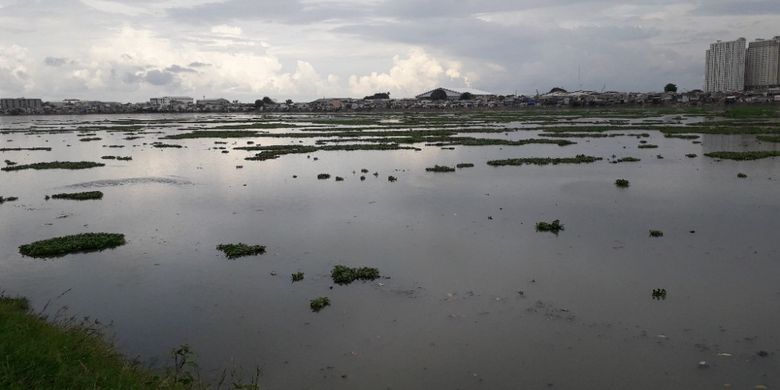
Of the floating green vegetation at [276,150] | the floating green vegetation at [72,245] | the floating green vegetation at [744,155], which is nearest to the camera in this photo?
the floating green vegetation at [72,245]

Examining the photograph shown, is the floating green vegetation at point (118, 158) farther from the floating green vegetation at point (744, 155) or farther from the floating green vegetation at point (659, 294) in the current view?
the floating green vegetation at point (744, 155)

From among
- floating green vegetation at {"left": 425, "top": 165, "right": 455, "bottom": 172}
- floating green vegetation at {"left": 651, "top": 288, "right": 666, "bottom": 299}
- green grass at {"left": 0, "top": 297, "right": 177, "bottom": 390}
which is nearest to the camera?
green grass at {"left": 0, "top": 297, "right": 177, "bottom": 390}

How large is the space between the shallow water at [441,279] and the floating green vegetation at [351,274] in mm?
319

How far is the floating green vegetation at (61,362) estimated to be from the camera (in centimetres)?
715

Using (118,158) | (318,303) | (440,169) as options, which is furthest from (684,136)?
(118,158)

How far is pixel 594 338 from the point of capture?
10.4 metres

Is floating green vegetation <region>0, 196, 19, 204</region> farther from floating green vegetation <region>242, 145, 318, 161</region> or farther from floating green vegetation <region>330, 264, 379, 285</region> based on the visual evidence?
floating green vegetation <region>330, 264, 379, 285</region>

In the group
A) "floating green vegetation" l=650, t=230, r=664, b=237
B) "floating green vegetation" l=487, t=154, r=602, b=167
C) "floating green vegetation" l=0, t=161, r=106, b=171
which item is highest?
"floating green vegetation" l=0, t=161, r=106, b=171

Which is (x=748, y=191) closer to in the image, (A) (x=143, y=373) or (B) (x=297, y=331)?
(B) (x=297, y=331)

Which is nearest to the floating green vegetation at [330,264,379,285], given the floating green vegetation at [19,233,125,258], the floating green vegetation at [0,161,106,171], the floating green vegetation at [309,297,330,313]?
the floating green vegetation at [309,297,330,313]

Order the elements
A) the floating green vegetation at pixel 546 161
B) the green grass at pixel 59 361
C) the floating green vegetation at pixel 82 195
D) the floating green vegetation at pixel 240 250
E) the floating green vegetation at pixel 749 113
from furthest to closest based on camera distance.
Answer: the floating green vegetation at pixel 749 113 → the floating green vegetation at pixel 546 161 → the floating green vegetation at pixel 82 195 → the floating green vegetation at pixel 240 250 → the green grass at pixel 59 361

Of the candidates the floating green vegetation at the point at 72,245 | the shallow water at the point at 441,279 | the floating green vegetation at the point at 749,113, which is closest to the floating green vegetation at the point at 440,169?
the shallow water at the point at 441,279

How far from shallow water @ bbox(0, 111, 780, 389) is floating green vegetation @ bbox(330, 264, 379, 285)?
0.32m

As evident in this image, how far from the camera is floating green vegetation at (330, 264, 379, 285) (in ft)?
45.3
